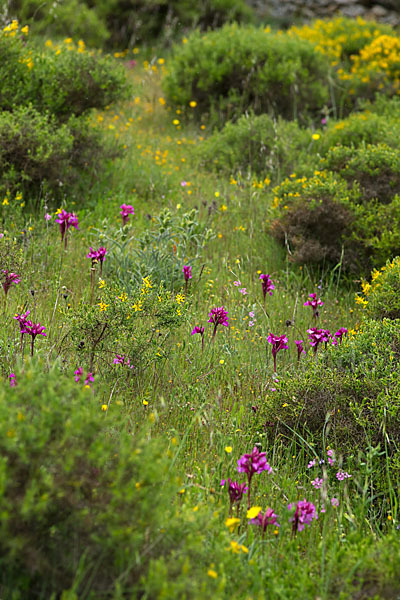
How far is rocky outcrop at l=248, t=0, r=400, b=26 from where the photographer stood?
1237cm

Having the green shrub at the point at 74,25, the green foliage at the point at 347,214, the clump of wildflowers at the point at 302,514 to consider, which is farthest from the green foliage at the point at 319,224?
the green shrub at the point at 74,25

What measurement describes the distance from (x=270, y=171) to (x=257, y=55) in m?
2.55

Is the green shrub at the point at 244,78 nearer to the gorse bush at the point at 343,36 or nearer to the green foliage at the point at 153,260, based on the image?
the gorse bush at the point at 343,36

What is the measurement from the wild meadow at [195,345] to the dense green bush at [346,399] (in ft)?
0.04

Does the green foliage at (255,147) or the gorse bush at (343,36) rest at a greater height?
the gorse bush at (343,36)

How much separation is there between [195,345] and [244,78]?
5576mm

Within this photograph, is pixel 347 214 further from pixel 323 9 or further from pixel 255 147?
pixel 323 9

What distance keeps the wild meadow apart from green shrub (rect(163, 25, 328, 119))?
5 cm

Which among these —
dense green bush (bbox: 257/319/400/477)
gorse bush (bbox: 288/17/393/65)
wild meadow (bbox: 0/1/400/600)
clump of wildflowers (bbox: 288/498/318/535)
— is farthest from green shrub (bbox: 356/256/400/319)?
gorse bush (bbox: 288/17/393/65)

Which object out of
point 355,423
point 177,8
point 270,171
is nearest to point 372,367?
point 355,423

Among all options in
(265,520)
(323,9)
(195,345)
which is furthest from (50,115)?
(323,9)

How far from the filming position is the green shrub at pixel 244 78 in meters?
7.68

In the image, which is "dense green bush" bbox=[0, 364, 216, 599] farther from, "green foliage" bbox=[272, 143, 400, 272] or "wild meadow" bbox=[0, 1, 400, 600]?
"green foliage" bbox=[272, 143, 400, 272]

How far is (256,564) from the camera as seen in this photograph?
6.32 ft
